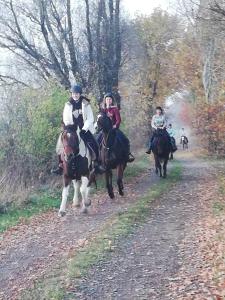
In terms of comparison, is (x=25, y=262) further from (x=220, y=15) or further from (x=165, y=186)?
(x=220, y=15)

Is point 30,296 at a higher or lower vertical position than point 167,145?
lower

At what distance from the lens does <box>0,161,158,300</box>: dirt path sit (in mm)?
7665

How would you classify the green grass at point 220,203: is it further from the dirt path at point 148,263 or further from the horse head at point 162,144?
the horse head at point 162,144

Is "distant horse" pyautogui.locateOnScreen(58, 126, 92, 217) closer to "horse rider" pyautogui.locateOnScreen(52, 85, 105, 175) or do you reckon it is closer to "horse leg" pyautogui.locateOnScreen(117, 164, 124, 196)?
"horse rider" pyautogui.locateOnScreen(52, 85, 105, 175)

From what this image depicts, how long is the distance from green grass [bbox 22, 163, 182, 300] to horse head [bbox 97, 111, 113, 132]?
224 cm

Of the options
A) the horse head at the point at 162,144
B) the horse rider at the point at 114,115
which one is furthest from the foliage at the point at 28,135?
the horse head at the point at 162,144

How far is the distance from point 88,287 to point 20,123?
11163 mm

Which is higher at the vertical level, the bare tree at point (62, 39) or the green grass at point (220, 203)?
the bare tree at point (62, 39)

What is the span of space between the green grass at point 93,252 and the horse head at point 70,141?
185 centimetres

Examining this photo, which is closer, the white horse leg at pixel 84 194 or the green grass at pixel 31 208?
the white horse leg at pixel 84 194

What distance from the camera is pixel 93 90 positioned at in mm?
23422

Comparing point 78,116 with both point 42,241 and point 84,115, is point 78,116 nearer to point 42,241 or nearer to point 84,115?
point 84,115

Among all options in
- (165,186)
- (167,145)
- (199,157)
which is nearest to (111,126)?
(165,186)

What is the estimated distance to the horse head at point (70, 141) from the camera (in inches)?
457
